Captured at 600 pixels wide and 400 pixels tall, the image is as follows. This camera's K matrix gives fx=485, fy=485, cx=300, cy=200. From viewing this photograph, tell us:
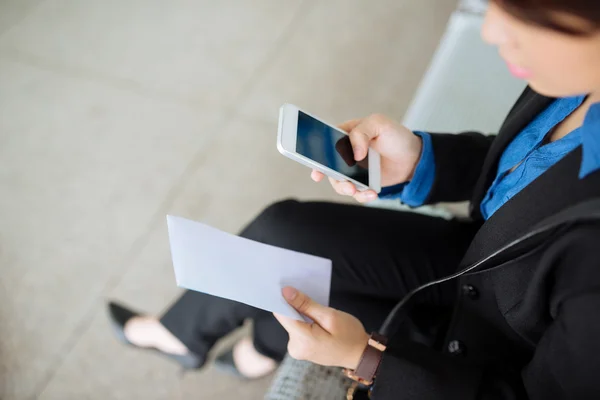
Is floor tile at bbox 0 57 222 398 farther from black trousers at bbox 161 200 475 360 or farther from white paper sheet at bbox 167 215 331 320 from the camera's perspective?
white paper sheet at bbox 167 215 331 320

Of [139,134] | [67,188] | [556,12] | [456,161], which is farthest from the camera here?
[139,134]

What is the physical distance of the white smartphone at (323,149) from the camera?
2.09 ft

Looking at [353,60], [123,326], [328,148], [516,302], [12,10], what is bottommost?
[123,326]

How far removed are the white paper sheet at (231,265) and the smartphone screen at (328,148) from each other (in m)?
0.13

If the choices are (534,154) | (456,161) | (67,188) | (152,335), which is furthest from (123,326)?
(534,154)

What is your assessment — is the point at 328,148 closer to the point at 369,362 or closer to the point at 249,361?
the point at 369,362

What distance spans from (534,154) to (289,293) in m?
0.35

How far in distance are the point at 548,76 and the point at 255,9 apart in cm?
155

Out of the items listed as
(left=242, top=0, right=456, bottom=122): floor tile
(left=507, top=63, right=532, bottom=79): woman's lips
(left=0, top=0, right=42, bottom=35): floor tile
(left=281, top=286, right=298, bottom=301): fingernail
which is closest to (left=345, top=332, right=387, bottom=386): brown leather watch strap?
(left=281, top=286, right=298, bottom=301): fingernail

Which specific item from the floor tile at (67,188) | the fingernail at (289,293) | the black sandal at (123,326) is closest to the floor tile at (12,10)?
the floor tile at (67,188)

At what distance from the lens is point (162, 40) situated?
5.48 ft

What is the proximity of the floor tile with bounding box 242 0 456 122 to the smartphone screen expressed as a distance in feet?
2.68

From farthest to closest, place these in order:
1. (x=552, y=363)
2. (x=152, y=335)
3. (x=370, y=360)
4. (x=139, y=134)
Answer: (x=139, y=134) < (x=152, y=335) < (x=370, y=360) < (x=552, y=363)

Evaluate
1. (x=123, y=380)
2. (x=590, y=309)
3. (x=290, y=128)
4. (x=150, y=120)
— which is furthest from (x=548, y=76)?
(x=150, y=120)
